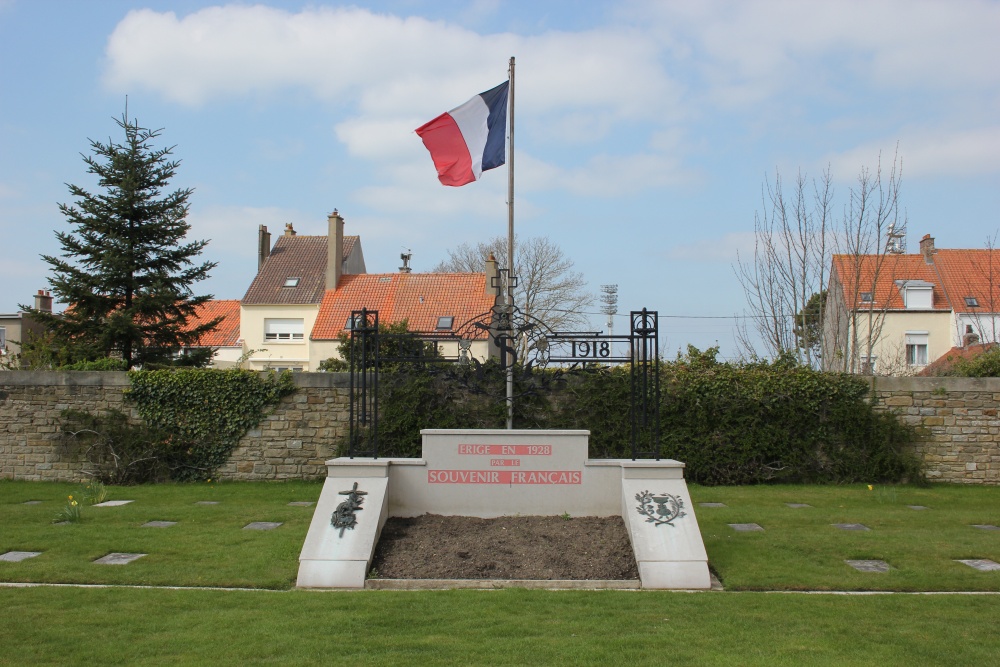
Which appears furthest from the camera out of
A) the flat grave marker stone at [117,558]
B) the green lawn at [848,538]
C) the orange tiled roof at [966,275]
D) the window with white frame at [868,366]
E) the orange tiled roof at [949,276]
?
the orange tiled roof at [966,275]

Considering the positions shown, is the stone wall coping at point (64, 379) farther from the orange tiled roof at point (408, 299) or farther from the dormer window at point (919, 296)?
the dormer window at point (919, 296)

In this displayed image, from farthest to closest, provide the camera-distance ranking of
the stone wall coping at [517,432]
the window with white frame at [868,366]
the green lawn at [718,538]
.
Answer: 1. the window with white frame at [868,366]
2. the stone wall coping at [517,432]
3. the green lawn at [718,538]

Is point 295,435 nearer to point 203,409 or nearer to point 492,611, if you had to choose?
point 203,409

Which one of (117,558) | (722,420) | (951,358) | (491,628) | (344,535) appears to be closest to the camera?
(491,628)

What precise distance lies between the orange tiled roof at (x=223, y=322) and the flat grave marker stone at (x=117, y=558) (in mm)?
28962

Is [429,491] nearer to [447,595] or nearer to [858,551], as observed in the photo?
[447,595]

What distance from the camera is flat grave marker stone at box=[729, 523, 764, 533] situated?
9086 millimetres

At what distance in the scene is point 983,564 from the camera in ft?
24.4

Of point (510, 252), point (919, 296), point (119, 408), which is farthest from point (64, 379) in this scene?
point (919, 296)

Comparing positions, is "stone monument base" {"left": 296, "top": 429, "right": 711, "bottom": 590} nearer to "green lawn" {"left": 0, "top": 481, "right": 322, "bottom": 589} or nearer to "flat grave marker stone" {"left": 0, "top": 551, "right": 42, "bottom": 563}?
"green lawn" {"left": 0, "top": 481, "right": 322, "bottom": 589}

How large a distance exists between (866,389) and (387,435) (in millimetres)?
7643

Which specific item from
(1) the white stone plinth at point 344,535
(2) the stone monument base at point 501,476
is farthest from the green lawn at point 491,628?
(2) the stone monument base at point 501,476

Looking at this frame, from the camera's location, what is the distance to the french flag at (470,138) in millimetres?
10164

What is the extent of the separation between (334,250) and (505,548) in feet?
92.6
